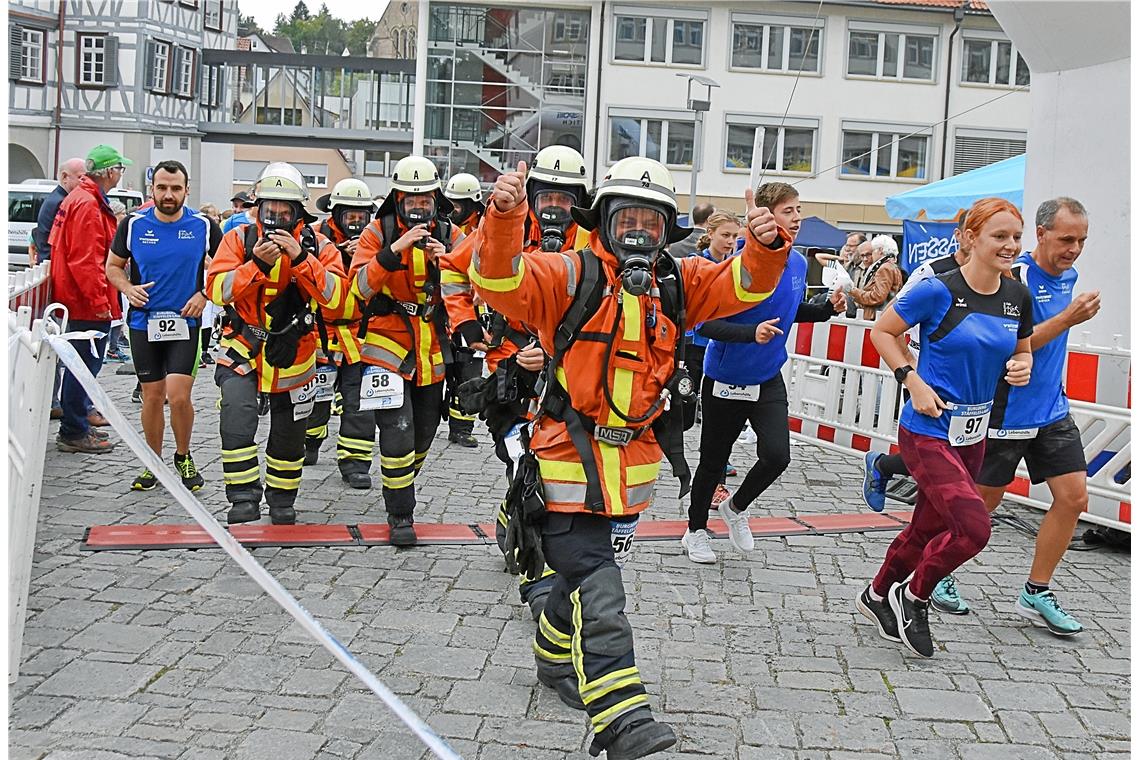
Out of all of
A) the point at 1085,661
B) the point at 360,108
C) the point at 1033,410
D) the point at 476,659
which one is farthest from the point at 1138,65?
the point at 360,108

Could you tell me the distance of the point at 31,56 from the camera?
132 ft

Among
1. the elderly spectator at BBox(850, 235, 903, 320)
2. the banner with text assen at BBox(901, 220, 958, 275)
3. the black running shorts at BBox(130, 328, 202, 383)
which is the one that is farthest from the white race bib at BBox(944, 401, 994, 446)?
the banner with text assen at BBox(901, 220, 958, 275)

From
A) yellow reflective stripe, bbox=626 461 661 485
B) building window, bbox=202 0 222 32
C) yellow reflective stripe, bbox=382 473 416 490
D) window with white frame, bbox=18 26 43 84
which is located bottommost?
yellow reflective stripe, bbox=382 473 416 490

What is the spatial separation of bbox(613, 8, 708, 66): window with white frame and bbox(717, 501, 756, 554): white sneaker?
31481 mm

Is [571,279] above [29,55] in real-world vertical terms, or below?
below

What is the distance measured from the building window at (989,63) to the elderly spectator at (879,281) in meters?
28.3

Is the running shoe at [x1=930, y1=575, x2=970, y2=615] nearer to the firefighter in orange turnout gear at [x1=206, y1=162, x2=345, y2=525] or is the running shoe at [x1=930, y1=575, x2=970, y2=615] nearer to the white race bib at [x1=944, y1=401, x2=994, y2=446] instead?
the white race bib at [x1=944, y1=401, x2=994, y2=446]

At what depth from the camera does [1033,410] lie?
600cm

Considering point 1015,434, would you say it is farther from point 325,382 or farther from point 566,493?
point 325,382

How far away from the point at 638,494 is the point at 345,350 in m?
3.78

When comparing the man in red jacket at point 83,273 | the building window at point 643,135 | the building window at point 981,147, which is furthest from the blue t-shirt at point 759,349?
the building window at point 981,147

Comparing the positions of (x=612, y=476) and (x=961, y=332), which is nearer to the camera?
(x=612, y=476)

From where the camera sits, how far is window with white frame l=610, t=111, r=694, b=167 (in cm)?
3722

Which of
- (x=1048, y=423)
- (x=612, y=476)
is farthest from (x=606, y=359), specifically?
(x=1048, y=423)
